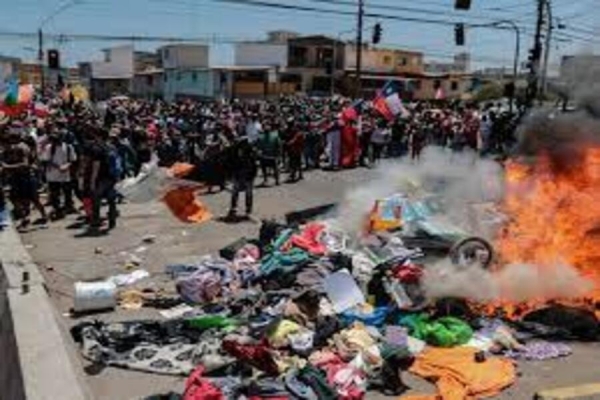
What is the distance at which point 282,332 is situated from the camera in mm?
8547

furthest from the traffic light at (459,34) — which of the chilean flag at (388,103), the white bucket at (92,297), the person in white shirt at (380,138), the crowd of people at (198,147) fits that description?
the white bucket at (92,297)

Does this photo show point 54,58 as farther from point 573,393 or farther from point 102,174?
point 573,393

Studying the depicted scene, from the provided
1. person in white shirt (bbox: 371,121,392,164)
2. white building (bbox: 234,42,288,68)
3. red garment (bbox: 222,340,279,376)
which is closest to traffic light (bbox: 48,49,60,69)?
person in white shirt (bbox: 371,121,392,164)

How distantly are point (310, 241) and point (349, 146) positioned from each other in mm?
12967

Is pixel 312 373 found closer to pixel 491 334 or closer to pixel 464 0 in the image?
pixel 491 334

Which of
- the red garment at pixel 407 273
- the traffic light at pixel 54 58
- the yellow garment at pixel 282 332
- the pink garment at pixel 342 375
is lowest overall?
the pink garment at pixel 342 375

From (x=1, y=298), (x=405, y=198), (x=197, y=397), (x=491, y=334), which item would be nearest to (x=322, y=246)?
(x=405, y=198)

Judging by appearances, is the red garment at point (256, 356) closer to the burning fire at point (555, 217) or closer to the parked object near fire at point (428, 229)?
the burning fire at point (555, 217)

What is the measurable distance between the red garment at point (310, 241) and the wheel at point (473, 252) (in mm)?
1876

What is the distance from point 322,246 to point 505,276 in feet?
9.12

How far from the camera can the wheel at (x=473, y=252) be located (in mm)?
10648

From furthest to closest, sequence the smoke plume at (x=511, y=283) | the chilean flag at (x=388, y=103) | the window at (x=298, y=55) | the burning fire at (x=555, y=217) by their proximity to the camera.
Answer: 1. the window at (x=298, y=55)
2. the chilean flag at (x=388, y=103)
3. the burning fire at (x=555, y=217)
4. the smoke plume at (x=511, y=283)

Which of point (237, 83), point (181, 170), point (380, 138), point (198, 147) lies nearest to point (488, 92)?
point (237, 83)

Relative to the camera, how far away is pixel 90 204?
48.5 feet
